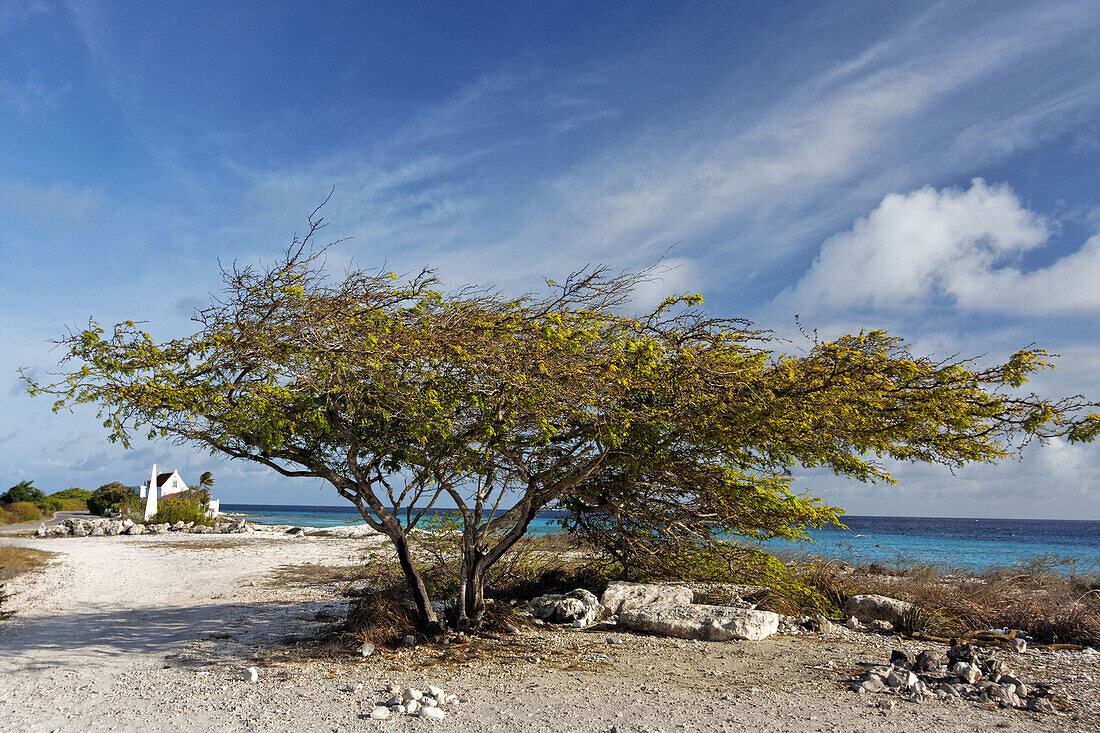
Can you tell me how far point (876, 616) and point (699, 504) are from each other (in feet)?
14.3

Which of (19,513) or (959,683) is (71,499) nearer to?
(19,513)

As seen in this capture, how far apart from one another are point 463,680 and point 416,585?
2.20 meters

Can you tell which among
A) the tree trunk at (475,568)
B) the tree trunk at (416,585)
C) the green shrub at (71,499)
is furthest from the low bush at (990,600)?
the green shrub at (71,499)

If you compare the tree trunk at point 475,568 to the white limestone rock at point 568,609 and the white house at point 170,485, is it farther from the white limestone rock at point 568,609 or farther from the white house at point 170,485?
the white house at point 170,485

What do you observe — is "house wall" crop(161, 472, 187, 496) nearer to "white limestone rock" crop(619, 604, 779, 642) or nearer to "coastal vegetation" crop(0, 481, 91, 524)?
"coastal vegetation" crop(0, 481, 91, 524)

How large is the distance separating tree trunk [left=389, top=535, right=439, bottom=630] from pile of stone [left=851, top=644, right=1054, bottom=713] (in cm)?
556

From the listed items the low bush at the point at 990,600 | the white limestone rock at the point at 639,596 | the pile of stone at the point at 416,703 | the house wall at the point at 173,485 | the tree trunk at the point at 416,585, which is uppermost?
the house wall at the point at 173,485

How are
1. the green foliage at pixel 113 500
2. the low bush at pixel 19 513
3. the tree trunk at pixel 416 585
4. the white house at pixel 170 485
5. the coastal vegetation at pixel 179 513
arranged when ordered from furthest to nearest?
the white house at pixel 170 485, the green foliage at pixel 113 500, the low bush at pixel 19 513, the coastal vegetation at pixel 179 513, the tree trunk at pixel 416 585

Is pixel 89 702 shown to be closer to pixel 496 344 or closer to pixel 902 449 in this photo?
pixel 496 344

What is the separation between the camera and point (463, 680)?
782 cm

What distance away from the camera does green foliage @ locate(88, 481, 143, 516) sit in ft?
138

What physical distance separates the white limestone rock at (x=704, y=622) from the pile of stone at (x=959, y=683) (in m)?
2.01

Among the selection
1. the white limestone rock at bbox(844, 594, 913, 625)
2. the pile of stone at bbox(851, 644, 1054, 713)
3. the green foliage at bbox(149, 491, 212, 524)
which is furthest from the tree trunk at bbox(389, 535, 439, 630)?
the green foliage at bbox(149, 491, 212, 524)

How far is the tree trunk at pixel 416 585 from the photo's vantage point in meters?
9.52
